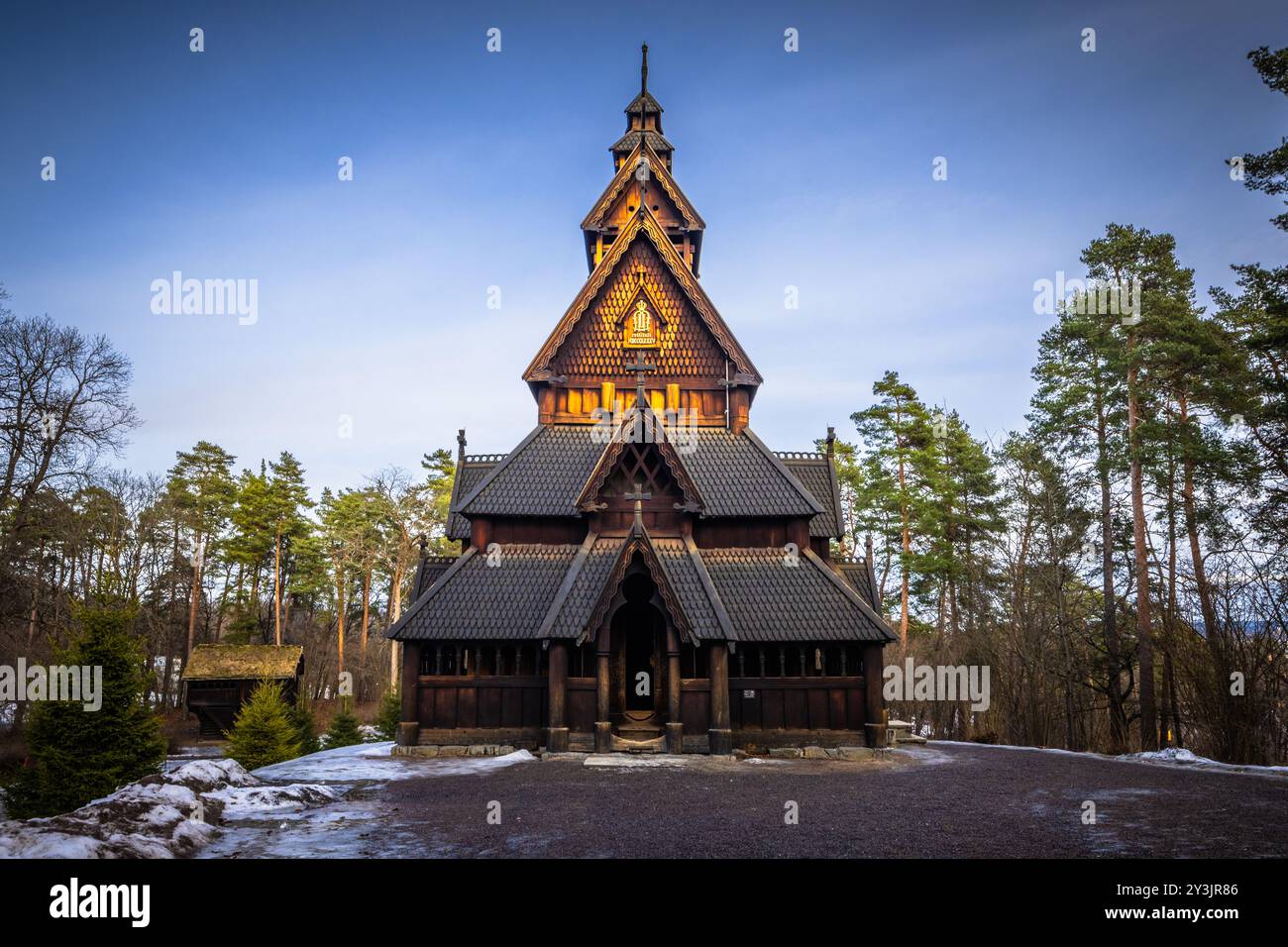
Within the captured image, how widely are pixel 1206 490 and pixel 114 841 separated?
26710 mm

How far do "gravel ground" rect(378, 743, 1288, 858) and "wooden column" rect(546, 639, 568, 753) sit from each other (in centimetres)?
141

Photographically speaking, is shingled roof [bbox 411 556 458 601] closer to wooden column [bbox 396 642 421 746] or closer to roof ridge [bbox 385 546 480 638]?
roof ridge [bbox 385 546 480 638]

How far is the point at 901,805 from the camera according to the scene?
11031 millimetres

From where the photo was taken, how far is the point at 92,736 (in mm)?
14633

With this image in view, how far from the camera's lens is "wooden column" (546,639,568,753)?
671 inches

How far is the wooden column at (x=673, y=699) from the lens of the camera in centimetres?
1700

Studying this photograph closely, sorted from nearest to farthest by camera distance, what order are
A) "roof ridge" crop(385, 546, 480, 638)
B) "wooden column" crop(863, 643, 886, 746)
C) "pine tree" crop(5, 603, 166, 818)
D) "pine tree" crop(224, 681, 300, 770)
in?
1. "pine tree" crop(5, 603, 166, 818)
2. "roof ridge" crop(385, 546, 480, 638)
3. "wooden column" crop(863, 643, 886, 746)
4. "pine tree" crop(224, 681, 300, 770)

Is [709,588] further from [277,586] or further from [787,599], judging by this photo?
[277,586]

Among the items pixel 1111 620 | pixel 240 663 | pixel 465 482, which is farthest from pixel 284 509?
pixel 1111 620

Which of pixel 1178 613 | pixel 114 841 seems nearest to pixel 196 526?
pixel 114 841

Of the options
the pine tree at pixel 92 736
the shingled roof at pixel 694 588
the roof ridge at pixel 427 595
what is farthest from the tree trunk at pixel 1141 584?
the pine tree at pixel 92 736

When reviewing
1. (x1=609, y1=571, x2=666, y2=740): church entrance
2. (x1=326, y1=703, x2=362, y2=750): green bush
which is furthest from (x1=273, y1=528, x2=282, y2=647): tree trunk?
(x1=609, y1=571, x2=666, y2=740): church entrance
